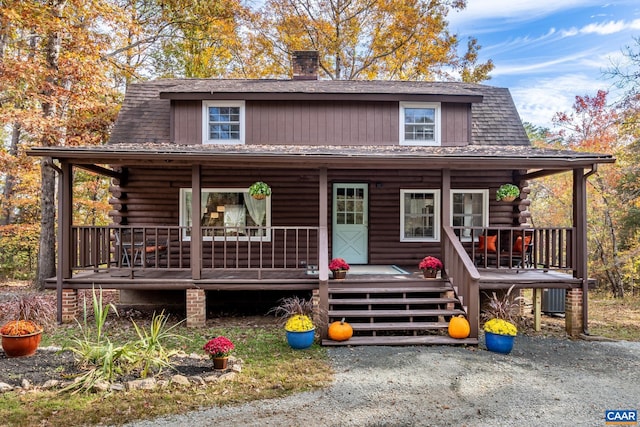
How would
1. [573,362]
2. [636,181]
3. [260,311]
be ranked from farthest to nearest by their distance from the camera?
[636,181] → [260,311] → [573,362]

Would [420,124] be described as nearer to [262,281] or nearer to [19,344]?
[262,281]

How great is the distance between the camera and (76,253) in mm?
7773


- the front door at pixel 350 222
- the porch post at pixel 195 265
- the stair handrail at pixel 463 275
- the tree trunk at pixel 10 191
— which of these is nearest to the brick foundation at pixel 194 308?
the porch post at pixel 195 265

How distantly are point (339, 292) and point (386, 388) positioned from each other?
2.51m

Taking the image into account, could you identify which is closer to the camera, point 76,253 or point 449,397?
point 449,397

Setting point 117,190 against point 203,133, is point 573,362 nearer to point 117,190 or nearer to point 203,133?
point 203,133

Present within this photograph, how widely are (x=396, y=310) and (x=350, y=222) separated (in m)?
3.34

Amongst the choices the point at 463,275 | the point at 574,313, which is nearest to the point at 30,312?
the point at 463,275

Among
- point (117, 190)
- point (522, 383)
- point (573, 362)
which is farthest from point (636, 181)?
point (117, 190)

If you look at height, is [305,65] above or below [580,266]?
above

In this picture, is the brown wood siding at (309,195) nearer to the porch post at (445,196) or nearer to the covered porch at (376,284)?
the covered porch at (376,284)

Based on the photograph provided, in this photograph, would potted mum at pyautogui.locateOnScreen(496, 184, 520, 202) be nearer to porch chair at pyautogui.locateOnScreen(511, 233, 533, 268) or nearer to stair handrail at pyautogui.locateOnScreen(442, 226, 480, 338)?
porch chair at pyautogui.locateOnScreen(511, 233, 533, 268)

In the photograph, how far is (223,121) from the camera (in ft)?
32.6

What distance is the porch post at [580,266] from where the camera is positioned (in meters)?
7.29
